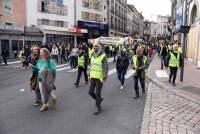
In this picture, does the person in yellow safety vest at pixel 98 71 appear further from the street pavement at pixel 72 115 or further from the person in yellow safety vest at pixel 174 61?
the person in yellow safety vest at pixel 174 61

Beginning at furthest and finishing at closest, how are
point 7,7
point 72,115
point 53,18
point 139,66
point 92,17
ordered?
point 92,17
point 53,18
point 7,7
point 139,66
point 72,115

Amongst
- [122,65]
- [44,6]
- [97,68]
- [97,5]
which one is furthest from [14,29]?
[97,68]

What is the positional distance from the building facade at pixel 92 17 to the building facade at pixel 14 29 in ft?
41.2

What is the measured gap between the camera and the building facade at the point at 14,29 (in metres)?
31.6

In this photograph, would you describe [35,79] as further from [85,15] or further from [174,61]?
[85,15]

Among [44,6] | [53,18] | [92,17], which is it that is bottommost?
[53,18]

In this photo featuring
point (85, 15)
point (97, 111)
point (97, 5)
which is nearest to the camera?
point (97, 111)

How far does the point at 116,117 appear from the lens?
23.9 ft

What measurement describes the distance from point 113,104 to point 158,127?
8.16 feet

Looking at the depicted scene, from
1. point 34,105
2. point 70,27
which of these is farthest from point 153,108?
point 70,27

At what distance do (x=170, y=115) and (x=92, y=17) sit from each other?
4739 cm

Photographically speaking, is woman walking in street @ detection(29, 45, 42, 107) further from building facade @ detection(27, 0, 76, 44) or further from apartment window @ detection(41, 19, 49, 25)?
apartment window @ detection(41, 19, 49, 25)

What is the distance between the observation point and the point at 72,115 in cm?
739

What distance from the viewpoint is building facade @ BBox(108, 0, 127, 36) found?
6216 cm
